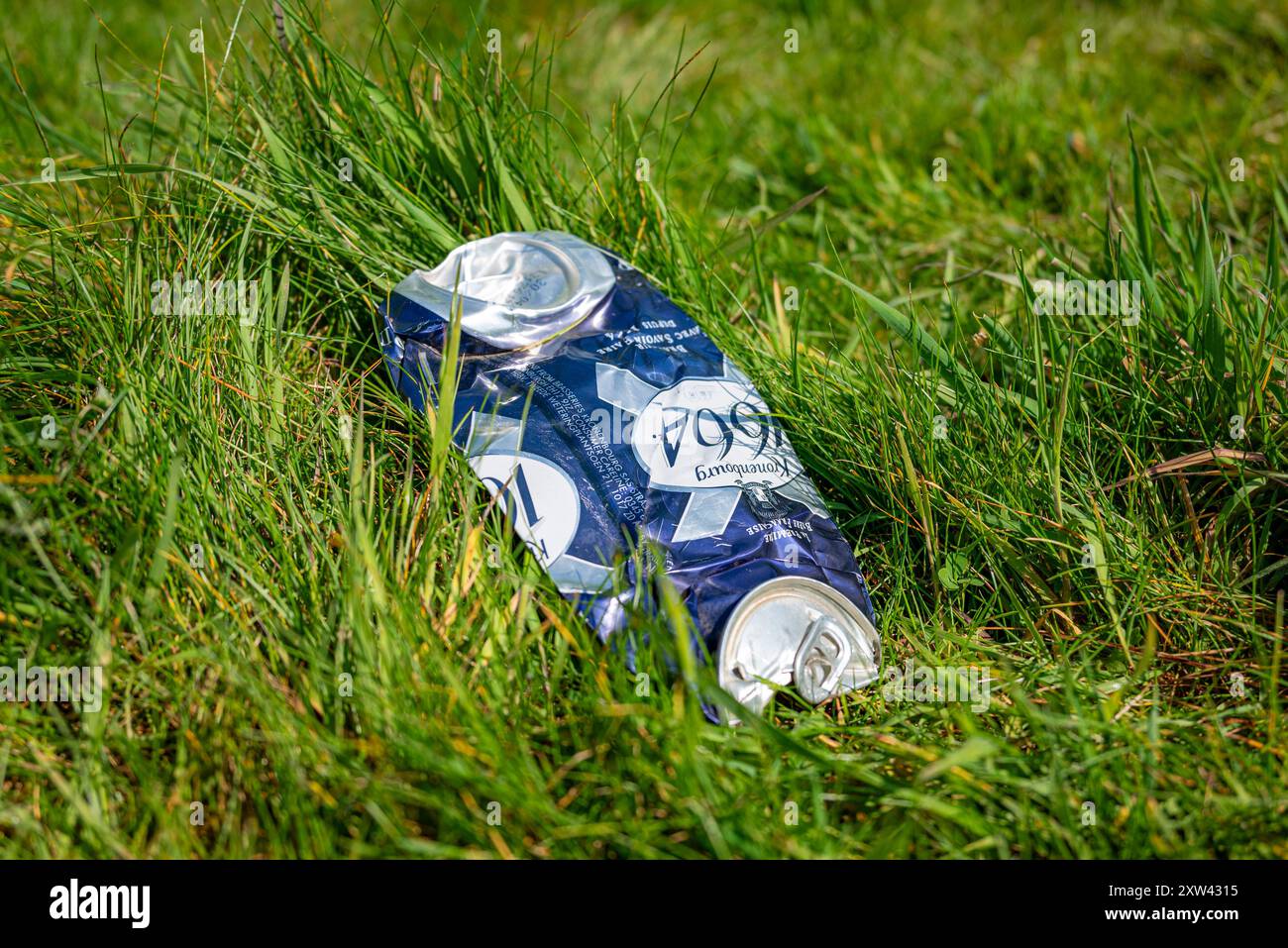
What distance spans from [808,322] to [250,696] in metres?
1.39

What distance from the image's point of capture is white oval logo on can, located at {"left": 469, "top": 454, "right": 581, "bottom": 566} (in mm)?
1348

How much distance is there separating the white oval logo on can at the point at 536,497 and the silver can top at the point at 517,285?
0.23 m

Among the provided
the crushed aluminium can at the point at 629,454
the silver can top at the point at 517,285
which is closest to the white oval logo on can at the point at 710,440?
the crushed aluminium can at the point at 629,454

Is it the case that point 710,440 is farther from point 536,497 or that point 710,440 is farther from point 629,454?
point 536,497

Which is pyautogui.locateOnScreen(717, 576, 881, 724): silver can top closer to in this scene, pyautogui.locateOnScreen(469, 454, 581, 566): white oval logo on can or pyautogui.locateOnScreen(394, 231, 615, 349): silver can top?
pyautogui.locateOnScreen(469, 454, 581, 566): white oval logo on can

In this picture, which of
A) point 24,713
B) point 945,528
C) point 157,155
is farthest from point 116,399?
point 945,528

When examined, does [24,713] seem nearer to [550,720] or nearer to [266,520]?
[266,520]

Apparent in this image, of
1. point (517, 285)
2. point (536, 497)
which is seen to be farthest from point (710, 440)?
point (517, 285)

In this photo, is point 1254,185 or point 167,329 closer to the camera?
point 167,329

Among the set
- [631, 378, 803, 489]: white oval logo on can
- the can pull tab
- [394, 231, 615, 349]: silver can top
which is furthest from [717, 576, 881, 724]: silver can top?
[394, 231, 615, 349]: silver can top

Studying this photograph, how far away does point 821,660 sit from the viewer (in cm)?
129

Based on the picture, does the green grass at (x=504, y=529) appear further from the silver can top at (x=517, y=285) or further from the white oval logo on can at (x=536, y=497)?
the silver can top at (x=517, y=285)

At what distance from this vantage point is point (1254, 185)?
6.93 feet

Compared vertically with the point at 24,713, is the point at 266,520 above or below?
above
